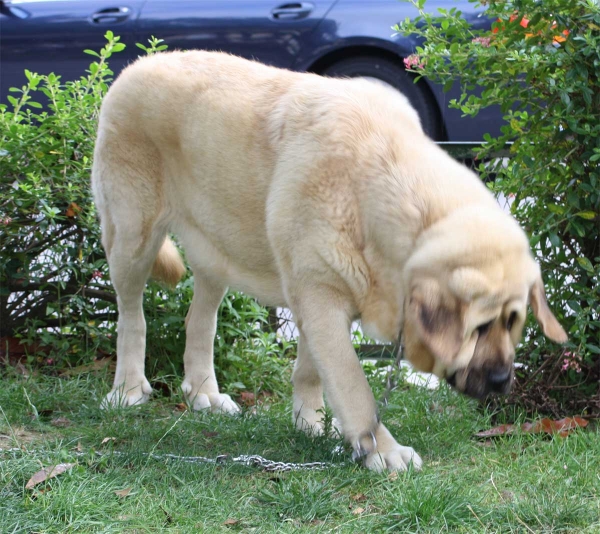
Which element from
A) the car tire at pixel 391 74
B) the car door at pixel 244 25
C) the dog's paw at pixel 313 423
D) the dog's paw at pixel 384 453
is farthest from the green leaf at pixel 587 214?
the car door at pixel 244 25

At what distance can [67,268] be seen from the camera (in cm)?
508

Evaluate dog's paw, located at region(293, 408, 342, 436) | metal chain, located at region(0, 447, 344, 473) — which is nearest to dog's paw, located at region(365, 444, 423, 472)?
metal chain, located at region(0, 447, 344, 473)

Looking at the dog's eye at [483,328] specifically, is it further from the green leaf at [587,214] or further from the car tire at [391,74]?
the car tire at [391,74]

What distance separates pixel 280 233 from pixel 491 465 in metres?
1.29

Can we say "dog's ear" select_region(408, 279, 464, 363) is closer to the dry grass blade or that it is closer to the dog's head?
the dog's head

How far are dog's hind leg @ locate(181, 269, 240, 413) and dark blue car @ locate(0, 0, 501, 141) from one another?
14.1 ft

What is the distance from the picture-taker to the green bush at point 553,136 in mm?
3902

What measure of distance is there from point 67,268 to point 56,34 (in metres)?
4.06

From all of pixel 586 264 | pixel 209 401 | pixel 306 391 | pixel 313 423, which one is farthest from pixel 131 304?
pixel 586 264

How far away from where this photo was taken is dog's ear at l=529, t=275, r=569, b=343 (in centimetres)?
332

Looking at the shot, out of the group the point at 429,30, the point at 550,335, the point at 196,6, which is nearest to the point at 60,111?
the point at 429,30

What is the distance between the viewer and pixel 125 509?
10.1 feet

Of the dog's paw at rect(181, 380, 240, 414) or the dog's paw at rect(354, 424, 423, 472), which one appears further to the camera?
the dog's paw at rect(181, 380, 240, 414)

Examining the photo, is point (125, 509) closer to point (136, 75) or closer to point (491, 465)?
point (491, 465)
